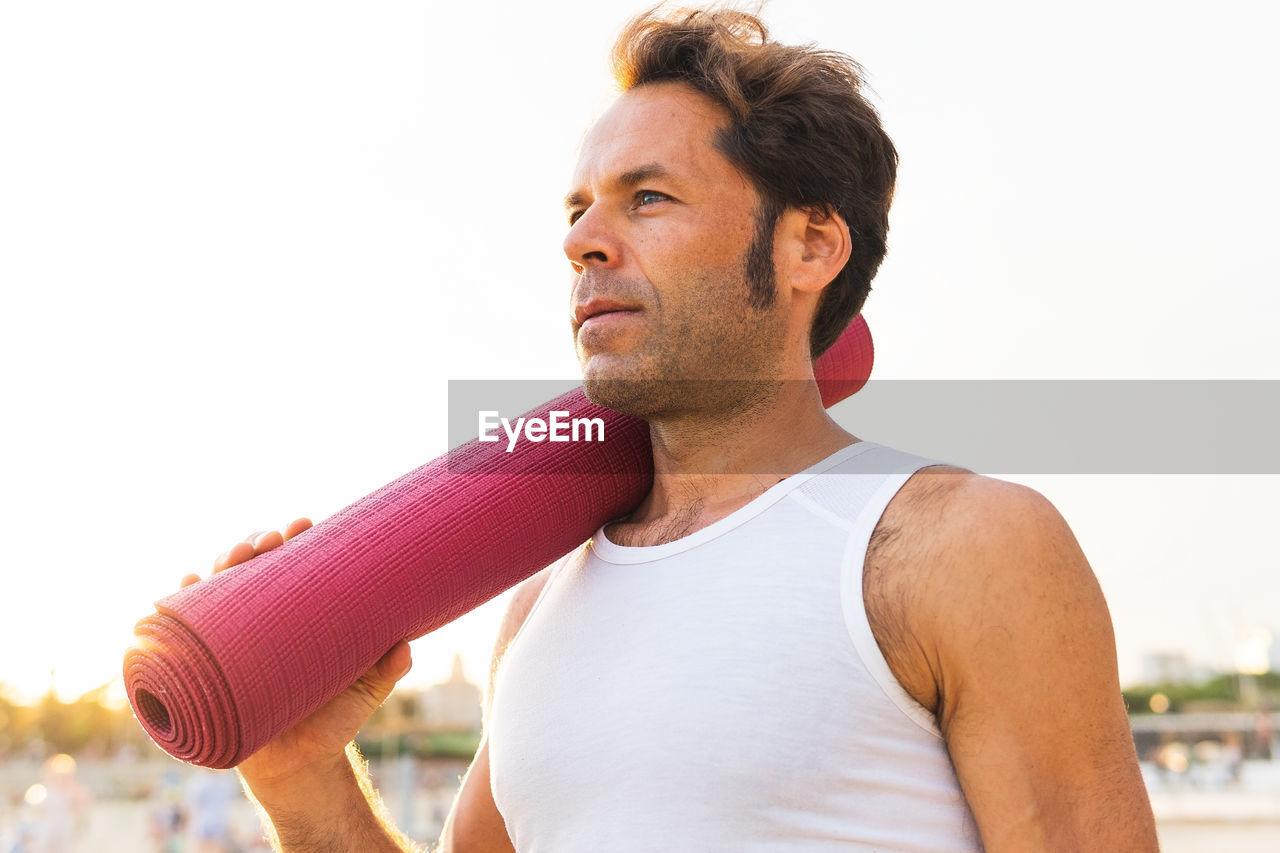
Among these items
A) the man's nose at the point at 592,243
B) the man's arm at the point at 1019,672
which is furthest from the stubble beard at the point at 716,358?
the man's arm at the point at 1019,672

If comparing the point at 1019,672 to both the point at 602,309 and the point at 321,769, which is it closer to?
the point at 602,309

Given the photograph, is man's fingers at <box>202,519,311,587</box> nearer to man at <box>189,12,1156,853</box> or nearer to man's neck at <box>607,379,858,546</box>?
man at <box>189,12,1156,853</box>

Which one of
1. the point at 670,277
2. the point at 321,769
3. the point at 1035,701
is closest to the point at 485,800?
the point at 321,769

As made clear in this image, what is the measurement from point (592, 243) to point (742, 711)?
0.92 metres

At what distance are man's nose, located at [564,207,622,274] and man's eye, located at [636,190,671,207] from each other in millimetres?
76

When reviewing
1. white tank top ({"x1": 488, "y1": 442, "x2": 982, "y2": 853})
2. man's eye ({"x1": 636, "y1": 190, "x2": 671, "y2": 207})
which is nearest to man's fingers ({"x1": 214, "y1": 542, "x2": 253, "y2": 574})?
white tank top ({"x1": 488, "y1": 442, "x2": 982, "y2": 853})

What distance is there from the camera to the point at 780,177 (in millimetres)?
2402

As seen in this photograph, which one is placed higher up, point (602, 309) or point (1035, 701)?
point (602, 309)

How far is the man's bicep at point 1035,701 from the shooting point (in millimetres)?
1769

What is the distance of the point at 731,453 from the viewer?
2.37 m

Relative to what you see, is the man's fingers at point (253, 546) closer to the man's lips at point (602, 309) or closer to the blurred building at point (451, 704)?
the man's lips at point (602, 309)

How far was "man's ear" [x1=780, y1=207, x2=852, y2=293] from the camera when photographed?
95.9 inches

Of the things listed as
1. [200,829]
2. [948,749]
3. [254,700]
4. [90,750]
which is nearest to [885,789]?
[948,749]

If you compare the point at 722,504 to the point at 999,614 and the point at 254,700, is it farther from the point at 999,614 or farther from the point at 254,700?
the point at 254,700
